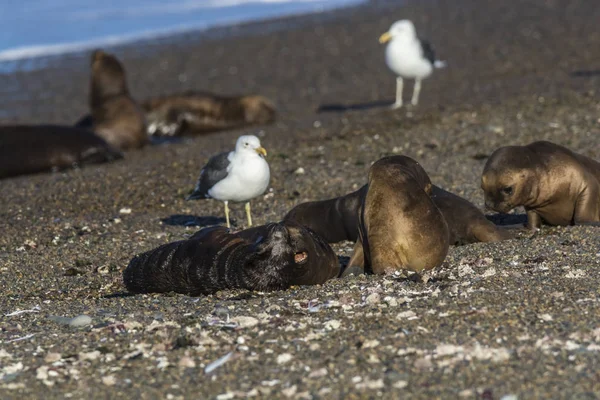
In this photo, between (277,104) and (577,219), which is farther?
(277,104)

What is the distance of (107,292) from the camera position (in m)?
7.04

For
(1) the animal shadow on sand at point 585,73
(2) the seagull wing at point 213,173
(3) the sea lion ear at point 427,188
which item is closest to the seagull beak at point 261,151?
(2) the seagull wing at point 213,173

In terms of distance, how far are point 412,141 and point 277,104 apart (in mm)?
5521

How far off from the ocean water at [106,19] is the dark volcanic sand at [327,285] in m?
7.83

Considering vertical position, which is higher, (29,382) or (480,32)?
(480,32)

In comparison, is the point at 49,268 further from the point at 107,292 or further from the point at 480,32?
the point at 480,32

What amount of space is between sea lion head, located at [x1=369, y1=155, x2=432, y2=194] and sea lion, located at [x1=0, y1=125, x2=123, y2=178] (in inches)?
272

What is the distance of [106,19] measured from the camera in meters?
31.4

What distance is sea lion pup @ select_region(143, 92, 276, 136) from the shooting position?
16391 mm

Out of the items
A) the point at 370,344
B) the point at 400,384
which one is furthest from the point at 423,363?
the point at 370,344

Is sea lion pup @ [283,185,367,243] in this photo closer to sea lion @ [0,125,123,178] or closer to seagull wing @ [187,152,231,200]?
seagull wing @ [187,152,231,200]

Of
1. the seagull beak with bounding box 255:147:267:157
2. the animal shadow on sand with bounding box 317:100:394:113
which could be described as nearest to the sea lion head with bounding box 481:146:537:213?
the seagull beak with bounding box 255:147:267:157

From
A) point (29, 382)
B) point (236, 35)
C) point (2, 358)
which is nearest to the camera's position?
point (29, 382)

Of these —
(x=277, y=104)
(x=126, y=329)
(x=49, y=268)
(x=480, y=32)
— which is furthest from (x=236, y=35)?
(x=126, y=329)
